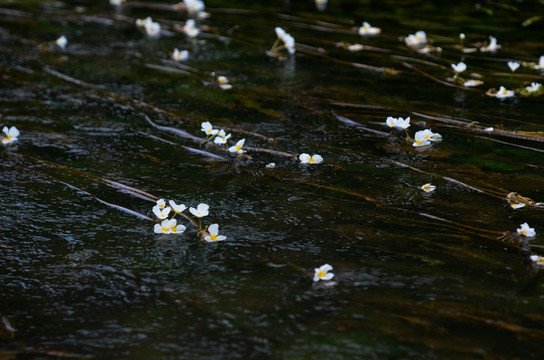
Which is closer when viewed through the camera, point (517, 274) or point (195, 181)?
point (517, 274)

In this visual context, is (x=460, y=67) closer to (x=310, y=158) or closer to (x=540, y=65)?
(x=540, y=65)

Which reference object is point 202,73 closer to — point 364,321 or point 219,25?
point 219,25

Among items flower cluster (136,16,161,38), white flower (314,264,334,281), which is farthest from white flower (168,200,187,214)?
flower cluster (136,16,161,38)

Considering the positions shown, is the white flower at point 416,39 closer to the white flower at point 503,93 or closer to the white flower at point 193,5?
the white flower at point 503,93

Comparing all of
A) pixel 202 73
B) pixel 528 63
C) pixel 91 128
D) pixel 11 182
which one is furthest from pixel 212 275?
pixel 528 63

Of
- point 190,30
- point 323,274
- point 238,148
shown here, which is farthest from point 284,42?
point 323,274

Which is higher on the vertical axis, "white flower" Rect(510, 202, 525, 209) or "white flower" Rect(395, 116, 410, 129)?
"white flower" Rect(395, 116, 410, 129)

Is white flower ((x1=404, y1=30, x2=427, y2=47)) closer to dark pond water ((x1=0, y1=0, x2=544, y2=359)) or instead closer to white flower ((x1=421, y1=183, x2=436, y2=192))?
dark pond water ((x1=0, y1=0, x2=544, y2=359))

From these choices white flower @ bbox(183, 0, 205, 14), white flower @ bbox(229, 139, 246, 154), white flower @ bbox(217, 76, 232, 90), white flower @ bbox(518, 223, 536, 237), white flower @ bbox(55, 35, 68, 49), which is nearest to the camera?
white flower @ bbox(518, 223, 536, 237)
